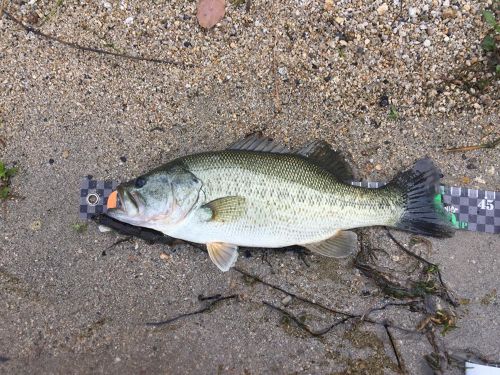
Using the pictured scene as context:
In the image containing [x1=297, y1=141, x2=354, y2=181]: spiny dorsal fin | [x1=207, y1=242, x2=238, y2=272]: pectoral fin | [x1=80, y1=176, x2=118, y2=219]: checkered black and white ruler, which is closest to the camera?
[x1=207, y1=242, x2=238, y2=272]: pectoral fin

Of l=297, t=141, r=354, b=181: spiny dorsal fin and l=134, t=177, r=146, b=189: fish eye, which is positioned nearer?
l=134, t=177, r=146, b=189: fish eye

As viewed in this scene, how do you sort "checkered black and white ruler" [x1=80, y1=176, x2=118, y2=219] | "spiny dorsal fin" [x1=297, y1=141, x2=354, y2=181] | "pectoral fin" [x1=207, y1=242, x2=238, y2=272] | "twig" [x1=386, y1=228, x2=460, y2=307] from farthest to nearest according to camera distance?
"checkered black and white ruler" [x1=80, y1=176, x2=118, y2=219] < "twig" [x1=386, y1=228, x2=460, y2=307] < "spiny dorsal fin" [x1=297, y1=141, x2=354, y2=181] < "pectoral fin" [x1=207, y1=242, x2=238, y2=272]

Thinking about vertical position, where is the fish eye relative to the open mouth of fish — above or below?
above

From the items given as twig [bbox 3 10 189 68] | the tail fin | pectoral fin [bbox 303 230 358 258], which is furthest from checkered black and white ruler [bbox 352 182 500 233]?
twig [bbox 3 10 189 68]

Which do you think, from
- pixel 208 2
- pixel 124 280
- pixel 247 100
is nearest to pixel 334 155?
pixel 247 100

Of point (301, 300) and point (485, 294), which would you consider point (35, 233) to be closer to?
point (301, 300)

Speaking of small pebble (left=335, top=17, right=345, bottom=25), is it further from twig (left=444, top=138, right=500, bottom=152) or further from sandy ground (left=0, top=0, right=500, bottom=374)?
twig (left=444, top=138, right=500, bottom=152)
